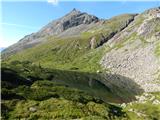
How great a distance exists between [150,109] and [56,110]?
1196 inches

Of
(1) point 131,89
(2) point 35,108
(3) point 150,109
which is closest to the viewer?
(2) point 35,108

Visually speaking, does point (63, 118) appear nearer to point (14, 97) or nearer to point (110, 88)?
point (14, 97)

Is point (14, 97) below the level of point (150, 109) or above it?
above

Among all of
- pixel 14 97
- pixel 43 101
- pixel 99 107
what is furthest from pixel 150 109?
pixel 14 97

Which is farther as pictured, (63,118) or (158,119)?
(158,119)

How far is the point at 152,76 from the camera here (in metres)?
190

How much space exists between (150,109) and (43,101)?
3021cm

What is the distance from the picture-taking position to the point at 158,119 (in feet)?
244

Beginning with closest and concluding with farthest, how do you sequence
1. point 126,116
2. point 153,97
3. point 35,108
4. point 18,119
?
point 18,119 → point 35,108 → point 126,116 → point 153,97

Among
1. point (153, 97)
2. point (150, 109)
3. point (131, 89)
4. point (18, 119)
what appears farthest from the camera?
point (131, 89)

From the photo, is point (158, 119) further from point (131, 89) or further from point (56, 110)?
point (131, 89)

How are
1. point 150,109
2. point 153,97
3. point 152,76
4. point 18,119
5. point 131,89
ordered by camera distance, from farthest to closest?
point 152,76
point 131,89
point 153,97
point 150,109
point 18,119

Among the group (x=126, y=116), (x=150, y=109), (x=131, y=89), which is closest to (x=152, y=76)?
(x=131, y=89)

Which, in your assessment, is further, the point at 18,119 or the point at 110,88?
the point at 110,88
